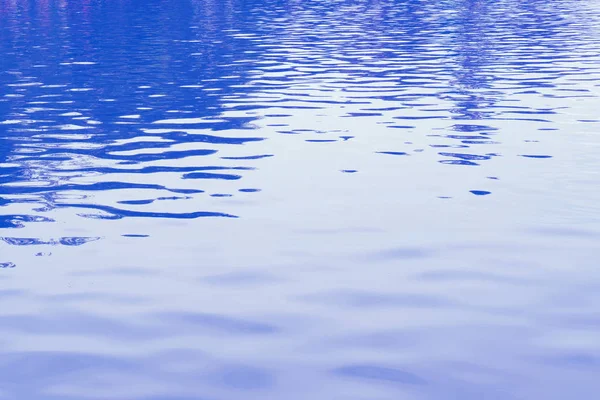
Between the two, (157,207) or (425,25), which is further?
(425,25)

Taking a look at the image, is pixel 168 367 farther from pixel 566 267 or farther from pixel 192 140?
pixel 192 140

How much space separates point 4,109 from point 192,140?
6.69m

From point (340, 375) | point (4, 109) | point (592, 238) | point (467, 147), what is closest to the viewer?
point (340, 375)

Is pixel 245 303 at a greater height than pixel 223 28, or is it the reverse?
pixel 245 303

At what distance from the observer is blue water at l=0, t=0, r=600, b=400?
8.77 meters

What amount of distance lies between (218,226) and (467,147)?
6693 mm

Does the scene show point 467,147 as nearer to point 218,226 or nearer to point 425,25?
point 218,226

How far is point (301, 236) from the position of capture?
12820 mm

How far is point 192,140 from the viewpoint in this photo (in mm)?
19547

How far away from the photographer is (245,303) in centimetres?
1035

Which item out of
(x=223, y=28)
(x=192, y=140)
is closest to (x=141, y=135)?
(x=192, y=140)

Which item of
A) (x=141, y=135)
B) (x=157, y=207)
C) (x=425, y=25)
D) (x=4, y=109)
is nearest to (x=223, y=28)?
(x=425, y=25)

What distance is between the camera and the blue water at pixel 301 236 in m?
8.77

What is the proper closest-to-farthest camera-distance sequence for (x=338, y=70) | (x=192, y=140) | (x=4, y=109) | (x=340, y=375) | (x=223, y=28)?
(x=340, y=375) → (x=192, y=140) → (x=4, y=109) → (x=338, y=70) → (x=223, y=28)
